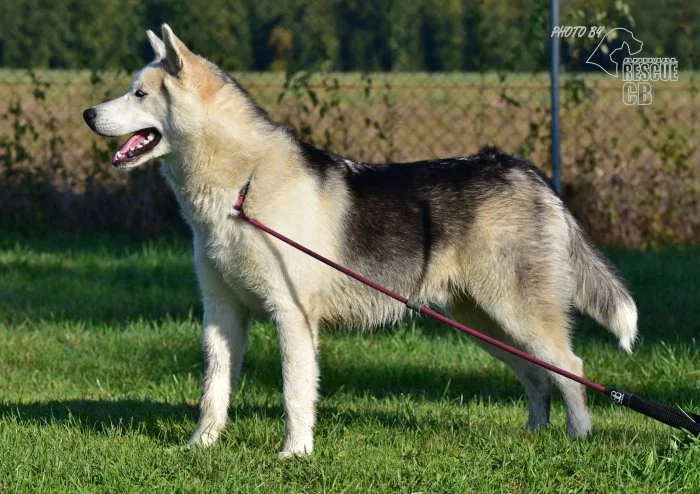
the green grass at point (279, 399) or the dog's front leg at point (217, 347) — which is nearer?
the green grass at point (279, 399)

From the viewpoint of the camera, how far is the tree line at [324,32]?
9.54 metres

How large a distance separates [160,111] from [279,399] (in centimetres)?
181

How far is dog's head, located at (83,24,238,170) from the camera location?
4.46 metres

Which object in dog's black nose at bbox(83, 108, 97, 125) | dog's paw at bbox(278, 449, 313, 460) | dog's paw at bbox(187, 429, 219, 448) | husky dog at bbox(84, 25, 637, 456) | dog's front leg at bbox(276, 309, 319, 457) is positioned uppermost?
dog's black nose at bbox(83, 108, 97, 125)

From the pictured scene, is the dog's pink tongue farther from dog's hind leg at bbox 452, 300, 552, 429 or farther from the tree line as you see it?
the tree line

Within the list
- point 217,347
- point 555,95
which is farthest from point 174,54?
point 555,95

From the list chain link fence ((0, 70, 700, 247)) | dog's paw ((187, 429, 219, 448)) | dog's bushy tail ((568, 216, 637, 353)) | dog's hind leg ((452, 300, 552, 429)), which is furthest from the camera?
chain link fence ((0, 70, 700, 247))

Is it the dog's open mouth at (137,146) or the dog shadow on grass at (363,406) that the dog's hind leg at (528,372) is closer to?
the dog shadow on grass at (363,406)

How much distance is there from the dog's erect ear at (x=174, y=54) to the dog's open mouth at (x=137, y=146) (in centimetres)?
27

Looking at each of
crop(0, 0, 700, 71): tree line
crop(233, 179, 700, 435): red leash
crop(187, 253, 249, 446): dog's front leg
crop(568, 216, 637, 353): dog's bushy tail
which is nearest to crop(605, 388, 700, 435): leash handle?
crop(233, 179, 700, 435): red leash

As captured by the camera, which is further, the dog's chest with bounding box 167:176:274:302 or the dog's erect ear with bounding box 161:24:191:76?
the dog's chest with bounding box 167:176:274:302

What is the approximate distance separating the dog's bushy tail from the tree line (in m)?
4.44

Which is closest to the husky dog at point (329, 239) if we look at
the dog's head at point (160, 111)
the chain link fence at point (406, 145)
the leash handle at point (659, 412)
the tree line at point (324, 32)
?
the dog's head at point (160, 111)

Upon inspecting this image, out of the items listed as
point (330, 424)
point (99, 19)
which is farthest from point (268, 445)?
point (99, 19)
